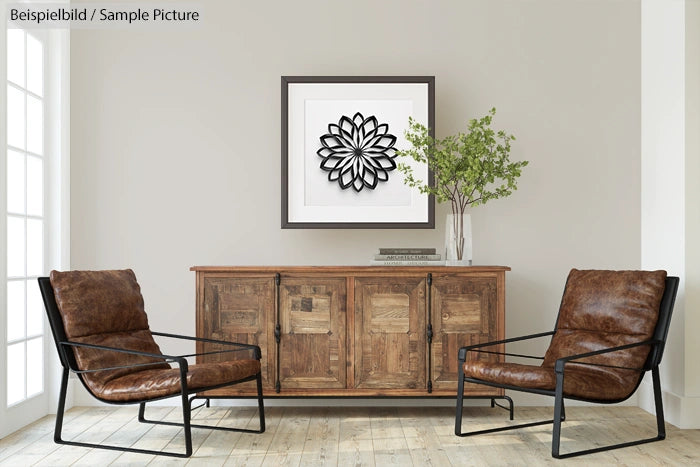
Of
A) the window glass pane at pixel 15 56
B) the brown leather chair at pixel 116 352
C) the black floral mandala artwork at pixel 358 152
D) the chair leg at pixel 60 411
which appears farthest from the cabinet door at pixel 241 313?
the window glass pane at pixel 15 56

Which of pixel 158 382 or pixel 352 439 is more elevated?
pixel 158 382

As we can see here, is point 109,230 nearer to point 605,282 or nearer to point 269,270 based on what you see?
point 269,270

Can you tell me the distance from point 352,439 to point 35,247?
90.0 inches

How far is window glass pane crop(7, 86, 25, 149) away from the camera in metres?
4.14

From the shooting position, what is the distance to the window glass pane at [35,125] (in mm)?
4391

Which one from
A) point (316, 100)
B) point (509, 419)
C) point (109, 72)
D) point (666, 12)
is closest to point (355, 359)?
point (509, 419)

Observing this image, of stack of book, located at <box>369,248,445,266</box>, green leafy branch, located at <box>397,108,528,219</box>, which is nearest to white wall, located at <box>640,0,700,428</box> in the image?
green leafy branch, located at <box>397,108,528,219</box>

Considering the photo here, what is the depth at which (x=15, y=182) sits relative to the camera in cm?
420

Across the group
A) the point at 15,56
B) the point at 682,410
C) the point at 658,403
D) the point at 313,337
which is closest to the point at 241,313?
the point at 313,337

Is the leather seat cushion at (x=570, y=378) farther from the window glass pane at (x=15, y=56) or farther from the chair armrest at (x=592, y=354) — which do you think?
the window glass pane at (x=15, y=56)

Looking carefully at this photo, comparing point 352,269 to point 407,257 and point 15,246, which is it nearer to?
point 407,257

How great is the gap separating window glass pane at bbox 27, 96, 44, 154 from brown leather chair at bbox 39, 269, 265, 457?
105cm

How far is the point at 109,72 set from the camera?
4.77 metres

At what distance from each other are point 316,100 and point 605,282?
82.7 inches
